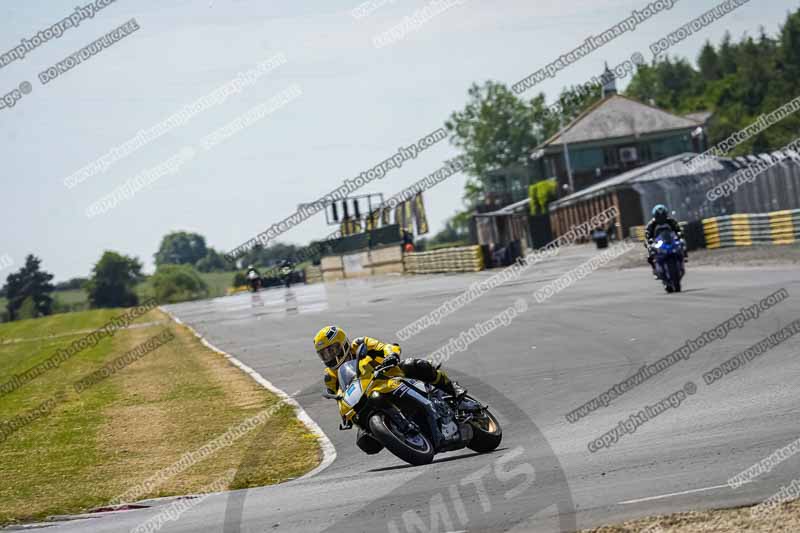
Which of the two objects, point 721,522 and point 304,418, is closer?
point 721,522

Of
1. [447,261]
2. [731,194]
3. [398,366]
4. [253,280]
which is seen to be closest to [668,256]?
[398,366]

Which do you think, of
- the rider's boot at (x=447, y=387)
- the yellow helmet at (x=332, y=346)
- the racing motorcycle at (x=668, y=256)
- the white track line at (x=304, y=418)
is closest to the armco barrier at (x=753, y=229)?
the racing motorcycle at (x=668, y=256)

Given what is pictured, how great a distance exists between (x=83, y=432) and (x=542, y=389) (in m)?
6.92

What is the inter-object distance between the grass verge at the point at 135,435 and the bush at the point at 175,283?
91.8 m

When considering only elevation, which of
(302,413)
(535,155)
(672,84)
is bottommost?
(302,413)

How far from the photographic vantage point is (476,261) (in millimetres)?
57156

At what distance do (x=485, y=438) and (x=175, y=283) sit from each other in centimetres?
11608

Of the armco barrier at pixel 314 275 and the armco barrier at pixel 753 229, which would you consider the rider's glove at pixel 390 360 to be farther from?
the armco barrier at pixel 314 275

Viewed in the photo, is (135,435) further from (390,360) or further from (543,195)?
(543,195)

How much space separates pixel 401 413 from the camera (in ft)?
34.0

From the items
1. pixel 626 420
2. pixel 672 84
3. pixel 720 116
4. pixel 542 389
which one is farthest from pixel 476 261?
pixel 672 84

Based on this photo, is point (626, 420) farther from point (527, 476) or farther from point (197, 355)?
point (197, 355)

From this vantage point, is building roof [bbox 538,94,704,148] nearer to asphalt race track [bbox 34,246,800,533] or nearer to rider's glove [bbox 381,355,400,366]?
asphalt race track [bbox 34,246,800,533]

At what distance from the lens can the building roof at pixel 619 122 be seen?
85.3 m
